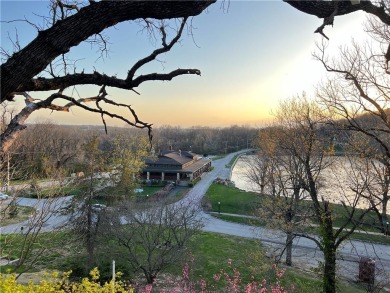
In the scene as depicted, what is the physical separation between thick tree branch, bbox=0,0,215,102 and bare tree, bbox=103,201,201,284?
10.7m

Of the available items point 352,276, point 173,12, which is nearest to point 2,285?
point 173,12

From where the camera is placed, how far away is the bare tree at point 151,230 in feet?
41.2

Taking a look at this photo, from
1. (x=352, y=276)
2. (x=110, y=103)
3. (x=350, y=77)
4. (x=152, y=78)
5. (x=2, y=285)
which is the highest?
(x=350, y=77)

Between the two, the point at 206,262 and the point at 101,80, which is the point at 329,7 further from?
the point at 206,262

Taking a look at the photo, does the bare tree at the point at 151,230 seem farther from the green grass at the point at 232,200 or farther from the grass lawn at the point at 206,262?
the green grass at the point at 232,200

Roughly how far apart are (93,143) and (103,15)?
13.0m

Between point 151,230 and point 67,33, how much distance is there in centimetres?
1141

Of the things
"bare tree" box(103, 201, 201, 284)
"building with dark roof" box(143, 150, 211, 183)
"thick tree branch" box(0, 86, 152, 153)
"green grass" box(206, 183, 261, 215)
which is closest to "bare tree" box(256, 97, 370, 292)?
"bare tree" box(103, 201, 201, 284)

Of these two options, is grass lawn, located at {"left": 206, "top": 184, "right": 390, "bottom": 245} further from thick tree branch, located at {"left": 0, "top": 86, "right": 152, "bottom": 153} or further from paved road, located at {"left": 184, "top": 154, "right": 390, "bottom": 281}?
thick tree branch, located at {"left": 0, "top": 86, "right": 152, "bottom": 153}

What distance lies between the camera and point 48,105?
11.0 ft

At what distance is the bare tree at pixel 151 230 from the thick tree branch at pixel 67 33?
10689mm

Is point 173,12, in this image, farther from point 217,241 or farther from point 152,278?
point 217,241

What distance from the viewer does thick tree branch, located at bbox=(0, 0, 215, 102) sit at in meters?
2.43

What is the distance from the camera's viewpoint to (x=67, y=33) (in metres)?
2.48
